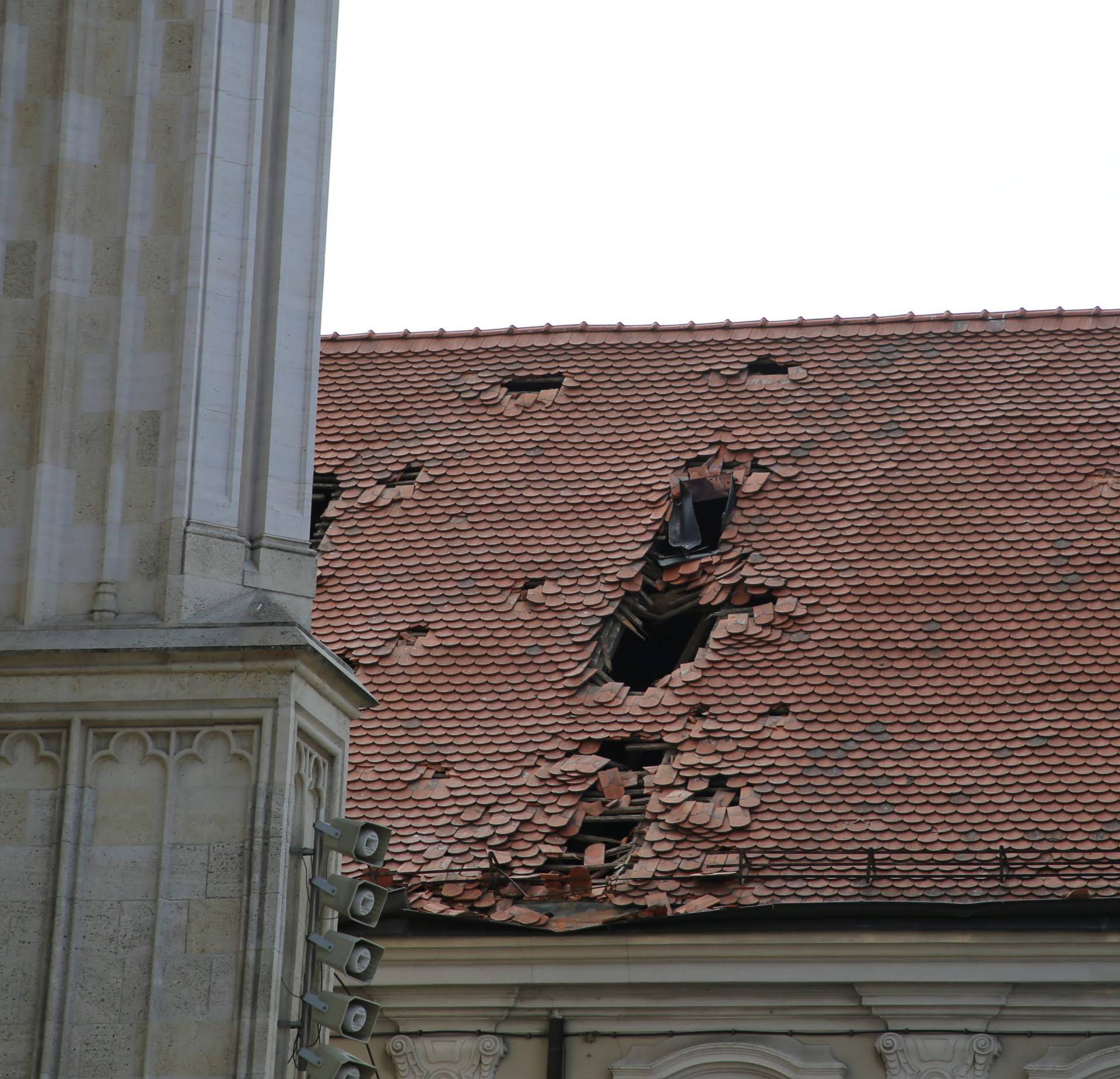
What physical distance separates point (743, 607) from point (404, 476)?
313 cm

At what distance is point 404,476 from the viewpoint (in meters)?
18.5

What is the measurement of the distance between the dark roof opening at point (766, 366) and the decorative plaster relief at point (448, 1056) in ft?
22.2

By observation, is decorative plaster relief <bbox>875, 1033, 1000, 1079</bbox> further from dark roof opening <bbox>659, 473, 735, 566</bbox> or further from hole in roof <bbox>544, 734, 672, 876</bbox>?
dark roof opening <bbox>659, 473, 735, 566</bbox>

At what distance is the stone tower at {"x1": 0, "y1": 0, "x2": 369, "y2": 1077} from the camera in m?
9.34

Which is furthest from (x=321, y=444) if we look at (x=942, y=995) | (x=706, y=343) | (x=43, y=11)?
(x=43, y=11)

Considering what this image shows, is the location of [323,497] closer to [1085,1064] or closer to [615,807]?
[615,807]

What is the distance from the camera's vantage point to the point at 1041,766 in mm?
14906

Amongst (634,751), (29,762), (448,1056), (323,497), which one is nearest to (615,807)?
(634,751)

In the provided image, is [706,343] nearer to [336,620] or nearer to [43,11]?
[336,620]

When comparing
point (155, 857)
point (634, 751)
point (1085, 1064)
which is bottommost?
point (155, 857)

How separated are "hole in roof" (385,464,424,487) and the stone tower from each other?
7.60 m

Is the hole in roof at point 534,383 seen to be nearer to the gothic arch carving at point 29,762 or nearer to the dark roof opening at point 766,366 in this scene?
the dark roof opening at point 766,366

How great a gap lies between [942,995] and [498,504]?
5501 mm

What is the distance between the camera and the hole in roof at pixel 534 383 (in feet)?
64.1
